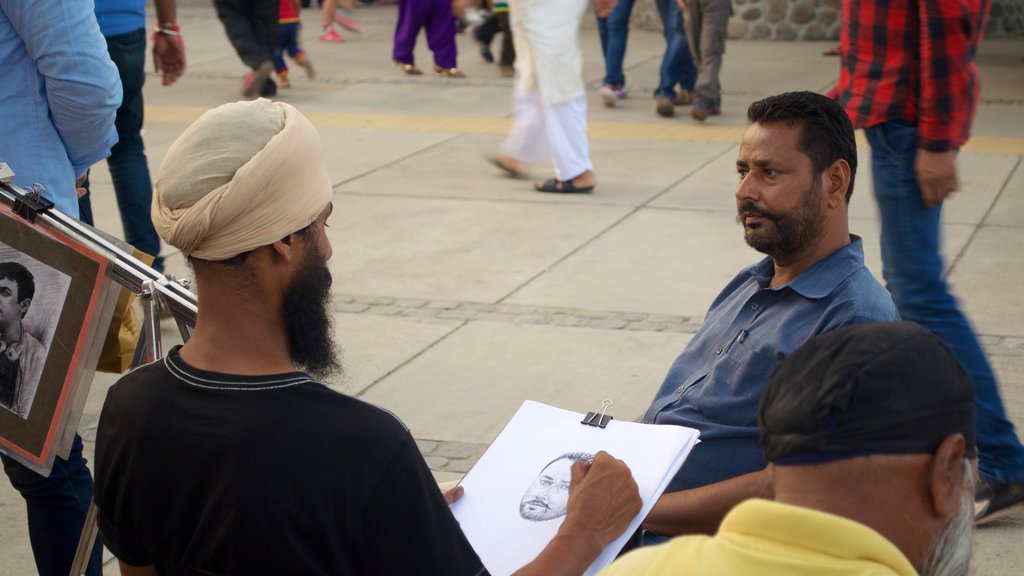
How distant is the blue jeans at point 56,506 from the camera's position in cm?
287

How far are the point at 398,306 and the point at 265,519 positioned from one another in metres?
3.79

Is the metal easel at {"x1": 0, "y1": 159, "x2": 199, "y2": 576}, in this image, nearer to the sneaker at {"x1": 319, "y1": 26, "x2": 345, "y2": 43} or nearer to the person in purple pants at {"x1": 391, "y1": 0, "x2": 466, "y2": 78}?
the person in purple pants at {"x1": 391, "y1": 0, "x2": 466, "y2": 78}

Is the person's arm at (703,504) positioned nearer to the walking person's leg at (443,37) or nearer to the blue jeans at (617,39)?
the blue jeans at (617,39)

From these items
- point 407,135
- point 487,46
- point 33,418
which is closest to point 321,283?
point 33,418

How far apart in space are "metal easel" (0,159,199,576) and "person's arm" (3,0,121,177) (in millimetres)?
397

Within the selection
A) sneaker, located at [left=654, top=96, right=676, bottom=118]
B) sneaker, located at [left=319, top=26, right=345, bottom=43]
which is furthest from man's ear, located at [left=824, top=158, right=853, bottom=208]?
sneaker, located at [left=319, top=26, right=345, bottom=43]

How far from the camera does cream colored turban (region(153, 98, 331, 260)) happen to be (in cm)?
184

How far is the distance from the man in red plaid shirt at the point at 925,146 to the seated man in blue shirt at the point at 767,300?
0.71 metres

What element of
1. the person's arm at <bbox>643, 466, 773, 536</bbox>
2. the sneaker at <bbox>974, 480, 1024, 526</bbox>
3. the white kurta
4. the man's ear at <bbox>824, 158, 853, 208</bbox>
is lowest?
the sneaker at <bbox>974, 480, 1024, 526</bbox>

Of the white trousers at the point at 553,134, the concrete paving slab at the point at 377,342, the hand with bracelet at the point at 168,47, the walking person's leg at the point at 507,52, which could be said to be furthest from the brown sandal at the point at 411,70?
the concrete paving slab at the point at 377,342

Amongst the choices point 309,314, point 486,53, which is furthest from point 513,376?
point 486,53

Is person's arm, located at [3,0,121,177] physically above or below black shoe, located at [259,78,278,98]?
above

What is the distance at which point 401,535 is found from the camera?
1.75 metres

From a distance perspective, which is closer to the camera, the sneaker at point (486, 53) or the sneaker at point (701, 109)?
the sneaker at point (701, 109)
